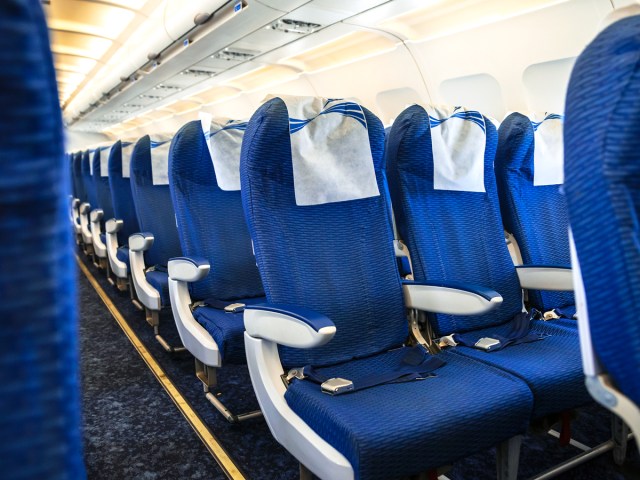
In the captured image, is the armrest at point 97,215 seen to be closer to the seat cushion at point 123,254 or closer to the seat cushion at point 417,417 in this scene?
the seat cushion at point 123,254

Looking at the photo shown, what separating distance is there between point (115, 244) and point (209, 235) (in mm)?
2173

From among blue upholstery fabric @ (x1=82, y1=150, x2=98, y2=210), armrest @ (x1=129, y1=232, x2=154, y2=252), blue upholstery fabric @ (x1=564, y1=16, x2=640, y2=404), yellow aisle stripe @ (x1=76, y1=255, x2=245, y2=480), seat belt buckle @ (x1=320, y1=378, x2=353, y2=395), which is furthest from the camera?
blue upholstery fabric @ (x1=82, y1=150, x2=98, y2=210)

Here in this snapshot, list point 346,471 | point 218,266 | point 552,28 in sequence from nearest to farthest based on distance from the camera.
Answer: point 346,471 → point 218,266 → point 552,28

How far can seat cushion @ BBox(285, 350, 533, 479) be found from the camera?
144 centimetres

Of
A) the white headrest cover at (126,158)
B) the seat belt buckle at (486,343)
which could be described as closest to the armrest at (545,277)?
the seat belt buckle at (486,343)

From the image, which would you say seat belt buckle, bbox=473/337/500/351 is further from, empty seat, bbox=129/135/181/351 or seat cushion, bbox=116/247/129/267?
seat cushion, bbox=116/247/129/267

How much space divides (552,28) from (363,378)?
4.83m

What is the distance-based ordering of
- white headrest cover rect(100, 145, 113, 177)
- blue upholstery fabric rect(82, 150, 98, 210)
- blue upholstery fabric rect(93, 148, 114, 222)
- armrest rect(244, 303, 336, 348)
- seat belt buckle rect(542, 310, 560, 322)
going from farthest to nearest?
blue upholstery fabric rect(82, 150, 98, 210), blue upholstery fabric rect(93, 148, 114, 222), white headrest cover rect(100, 145, 113, 177), seat belt buckle rect(542, 310, 560, 322), armrest rect(244, 303, 336, 348)

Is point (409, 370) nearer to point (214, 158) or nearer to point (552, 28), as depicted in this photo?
point (214, 158)

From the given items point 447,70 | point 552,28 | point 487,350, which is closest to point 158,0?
point 447,70

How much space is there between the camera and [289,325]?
5.56ft

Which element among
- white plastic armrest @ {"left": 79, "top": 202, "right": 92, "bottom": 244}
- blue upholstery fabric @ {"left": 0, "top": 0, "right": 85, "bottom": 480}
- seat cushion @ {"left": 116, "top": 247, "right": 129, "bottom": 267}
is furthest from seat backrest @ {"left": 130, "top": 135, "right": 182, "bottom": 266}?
blue upholstery fabric @ {"left": 0, "top": 0, "right": 85, "bottom": 480}

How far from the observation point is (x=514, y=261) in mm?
2893

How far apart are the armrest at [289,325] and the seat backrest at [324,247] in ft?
0.57
